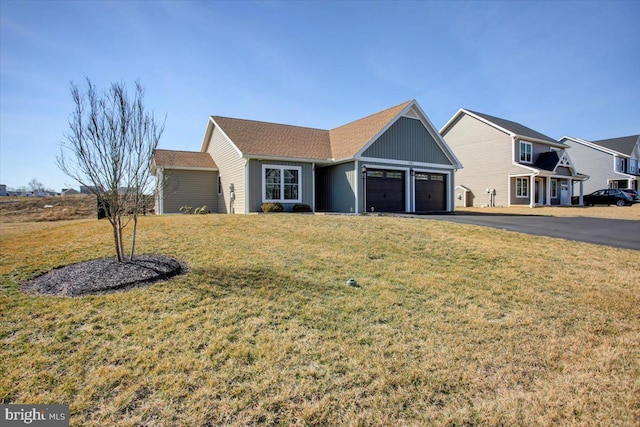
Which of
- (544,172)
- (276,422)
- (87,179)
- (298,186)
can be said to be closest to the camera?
(276,422)

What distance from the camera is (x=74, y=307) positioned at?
4.43 metres

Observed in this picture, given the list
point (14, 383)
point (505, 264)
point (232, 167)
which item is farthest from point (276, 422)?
point (232, 167)

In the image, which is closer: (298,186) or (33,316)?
(33,316)

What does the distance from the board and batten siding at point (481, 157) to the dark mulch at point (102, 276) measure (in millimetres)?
29066

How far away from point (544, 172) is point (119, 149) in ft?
103

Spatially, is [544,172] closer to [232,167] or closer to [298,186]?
[298,186]

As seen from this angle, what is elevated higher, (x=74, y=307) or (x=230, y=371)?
(x=74, y=307)

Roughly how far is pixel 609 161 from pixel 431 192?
106 feet

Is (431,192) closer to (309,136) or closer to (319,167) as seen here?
(319,167)

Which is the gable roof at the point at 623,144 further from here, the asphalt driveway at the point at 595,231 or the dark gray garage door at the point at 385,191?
the dark gray garage door at the point at 385,191

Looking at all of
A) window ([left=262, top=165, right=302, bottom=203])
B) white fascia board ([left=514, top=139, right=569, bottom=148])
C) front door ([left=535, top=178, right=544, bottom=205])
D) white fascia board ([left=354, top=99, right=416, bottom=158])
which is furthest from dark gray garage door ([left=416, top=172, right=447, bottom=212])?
front door ([left=535, top=178, right=544, bottom=205])

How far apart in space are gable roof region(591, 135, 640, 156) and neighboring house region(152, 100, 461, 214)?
110 feet

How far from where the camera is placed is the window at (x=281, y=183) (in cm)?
1602

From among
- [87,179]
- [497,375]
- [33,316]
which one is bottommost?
[497,375]
